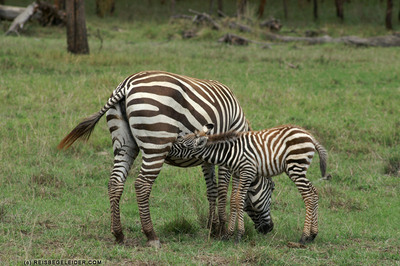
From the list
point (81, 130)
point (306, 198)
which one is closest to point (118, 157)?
point (81, 130)

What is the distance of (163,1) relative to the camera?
3634 cm

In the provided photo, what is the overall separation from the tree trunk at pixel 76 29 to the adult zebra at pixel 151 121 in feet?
36.5

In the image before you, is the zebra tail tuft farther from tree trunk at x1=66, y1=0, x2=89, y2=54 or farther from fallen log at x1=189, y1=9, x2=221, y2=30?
fallen log at x1=189, y1=9, x2=221, y2=30

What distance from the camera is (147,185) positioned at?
17.0 feet

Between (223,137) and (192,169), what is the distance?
2963 millimetres

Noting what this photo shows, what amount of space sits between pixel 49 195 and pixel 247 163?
296 cm

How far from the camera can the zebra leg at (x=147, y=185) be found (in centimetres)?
511

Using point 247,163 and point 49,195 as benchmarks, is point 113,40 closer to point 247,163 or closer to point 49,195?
point 49,195

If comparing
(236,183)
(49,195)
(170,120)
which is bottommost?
(49,195)

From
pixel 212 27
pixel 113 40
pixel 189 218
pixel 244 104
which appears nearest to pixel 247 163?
pixel 189 218

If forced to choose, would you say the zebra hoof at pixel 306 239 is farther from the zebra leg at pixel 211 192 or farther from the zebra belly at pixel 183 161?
the zebra belly at pixel 183 161

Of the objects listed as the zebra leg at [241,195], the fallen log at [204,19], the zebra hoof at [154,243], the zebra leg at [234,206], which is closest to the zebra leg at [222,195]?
the zebra leg at [234,206]

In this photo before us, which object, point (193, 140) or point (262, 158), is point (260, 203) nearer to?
point (262, 158)

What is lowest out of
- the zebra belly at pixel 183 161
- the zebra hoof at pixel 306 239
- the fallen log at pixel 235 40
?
the zebra hoof at pixel 306 239
